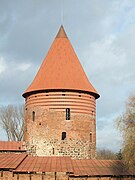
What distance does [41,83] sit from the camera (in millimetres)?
23219

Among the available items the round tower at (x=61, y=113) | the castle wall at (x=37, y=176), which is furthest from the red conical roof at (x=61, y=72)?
the castle wall at (x=37, y=176)

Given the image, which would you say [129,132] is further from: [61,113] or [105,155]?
[105,155]

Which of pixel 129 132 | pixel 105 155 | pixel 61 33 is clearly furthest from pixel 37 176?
pixel 105 155

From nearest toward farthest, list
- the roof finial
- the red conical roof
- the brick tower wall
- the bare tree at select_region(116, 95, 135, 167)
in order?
the bare tree at select_region(116, 95, 135, 167), the brick tower wall, the red conical roof, the roof finial

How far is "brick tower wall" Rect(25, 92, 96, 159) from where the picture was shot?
21938 mm

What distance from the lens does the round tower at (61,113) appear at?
22.0 meters

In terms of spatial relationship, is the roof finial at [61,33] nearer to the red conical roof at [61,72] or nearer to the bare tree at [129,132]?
the red conical roof at [61,72]

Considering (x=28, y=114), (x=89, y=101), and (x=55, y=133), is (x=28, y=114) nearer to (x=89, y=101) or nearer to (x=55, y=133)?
(x=55, y=133)

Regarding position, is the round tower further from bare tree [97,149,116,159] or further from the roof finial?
bare tree [97,149,116,159]

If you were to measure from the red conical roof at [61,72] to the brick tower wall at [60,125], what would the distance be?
0.50 meters

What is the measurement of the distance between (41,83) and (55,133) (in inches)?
134

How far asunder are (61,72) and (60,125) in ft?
11.8

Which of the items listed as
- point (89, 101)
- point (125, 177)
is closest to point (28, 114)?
point (89, 101)

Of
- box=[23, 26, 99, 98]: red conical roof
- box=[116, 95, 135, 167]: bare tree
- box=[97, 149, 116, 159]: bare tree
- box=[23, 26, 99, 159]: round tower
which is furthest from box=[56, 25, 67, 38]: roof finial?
box=[97, 149, 116, 159]: bare tree
